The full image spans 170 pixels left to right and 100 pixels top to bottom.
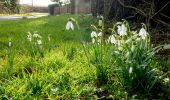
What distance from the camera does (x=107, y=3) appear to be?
1050 cm

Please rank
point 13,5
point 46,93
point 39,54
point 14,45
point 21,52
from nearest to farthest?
point 46,93, point 39,54, point 21,52, point 14,45, point 13,5

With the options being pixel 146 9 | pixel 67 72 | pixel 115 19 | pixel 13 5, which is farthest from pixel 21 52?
pixel 13 5

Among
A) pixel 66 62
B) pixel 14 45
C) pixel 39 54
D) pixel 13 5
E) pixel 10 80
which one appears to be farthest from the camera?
pixel 13 5

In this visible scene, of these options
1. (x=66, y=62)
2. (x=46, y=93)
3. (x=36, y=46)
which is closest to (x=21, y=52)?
(x=36, y=46)

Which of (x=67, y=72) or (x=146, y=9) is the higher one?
(x=146, y=9)

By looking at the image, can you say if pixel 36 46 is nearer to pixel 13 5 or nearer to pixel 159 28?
pixel 159 28

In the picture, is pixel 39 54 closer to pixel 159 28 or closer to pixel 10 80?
pixel 10 80

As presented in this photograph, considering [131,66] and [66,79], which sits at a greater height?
[131,66]

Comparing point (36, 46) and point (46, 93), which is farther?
point (36, 46)

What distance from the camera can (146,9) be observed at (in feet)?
27.9

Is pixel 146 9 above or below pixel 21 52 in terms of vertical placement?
above

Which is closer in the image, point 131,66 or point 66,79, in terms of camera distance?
point 131,66

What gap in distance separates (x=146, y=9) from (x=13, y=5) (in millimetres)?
37875

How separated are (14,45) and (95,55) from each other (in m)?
2.98
